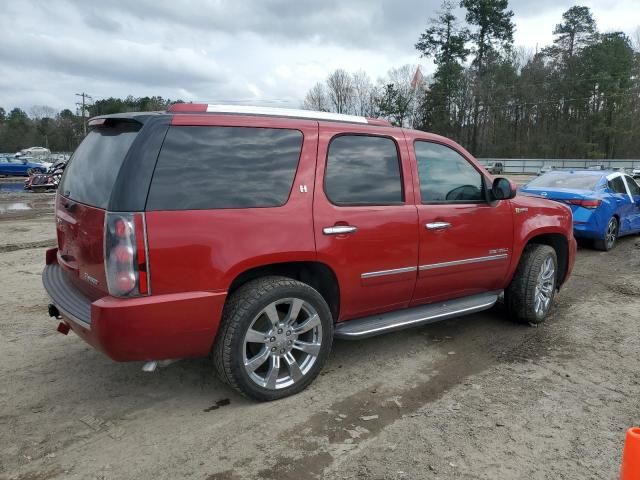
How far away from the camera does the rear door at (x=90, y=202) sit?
2939 mm

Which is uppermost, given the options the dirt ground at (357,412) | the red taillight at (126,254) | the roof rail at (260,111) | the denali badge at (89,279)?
the roof rail at (260,111)

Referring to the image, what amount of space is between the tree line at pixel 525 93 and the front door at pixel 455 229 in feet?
178

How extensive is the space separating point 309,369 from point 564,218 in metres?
3.35

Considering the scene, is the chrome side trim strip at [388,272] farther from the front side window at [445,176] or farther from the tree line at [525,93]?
the tree line at [525,93]

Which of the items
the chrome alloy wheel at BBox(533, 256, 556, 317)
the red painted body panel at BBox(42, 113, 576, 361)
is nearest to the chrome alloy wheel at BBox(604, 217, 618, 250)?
the chrome alloy wheel at BBox(533, 256, 556, 317)

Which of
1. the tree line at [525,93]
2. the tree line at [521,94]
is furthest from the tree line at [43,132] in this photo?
the tree line at [525,93]

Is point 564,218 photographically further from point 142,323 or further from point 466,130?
point 466,130

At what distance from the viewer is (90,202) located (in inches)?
121

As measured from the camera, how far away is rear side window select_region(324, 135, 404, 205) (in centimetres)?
359

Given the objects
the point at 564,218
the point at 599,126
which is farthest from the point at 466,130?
the point at 564,218

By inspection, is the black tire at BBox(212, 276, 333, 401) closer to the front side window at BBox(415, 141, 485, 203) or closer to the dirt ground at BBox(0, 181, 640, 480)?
the dirt ground at BBox(0, 181, 640, 480)

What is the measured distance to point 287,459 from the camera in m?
2.73

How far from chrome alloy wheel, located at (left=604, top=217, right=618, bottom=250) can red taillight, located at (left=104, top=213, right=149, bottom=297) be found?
897 centimetres

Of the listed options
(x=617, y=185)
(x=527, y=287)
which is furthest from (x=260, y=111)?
(x=617, y=185)
